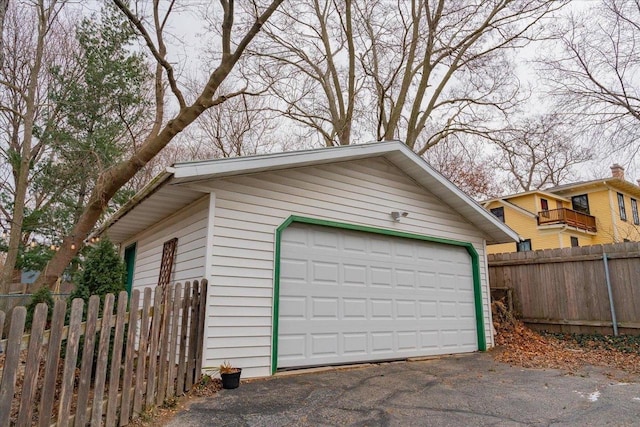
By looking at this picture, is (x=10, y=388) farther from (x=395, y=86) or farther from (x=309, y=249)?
(x=395, y=86)

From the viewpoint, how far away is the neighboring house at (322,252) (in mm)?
5199

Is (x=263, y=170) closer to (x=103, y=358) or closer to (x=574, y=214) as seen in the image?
(x=103, y=358)

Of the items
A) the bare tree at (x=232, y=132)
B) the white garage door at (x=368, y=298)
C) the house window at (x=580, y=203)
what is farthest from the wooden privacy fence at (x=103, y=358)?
the house window at (x=580, y=203)

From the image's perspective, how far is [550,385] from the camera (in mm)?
5043

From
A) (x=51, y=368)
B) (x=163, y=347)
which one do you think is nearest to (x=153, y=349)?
(x=163, y=347)

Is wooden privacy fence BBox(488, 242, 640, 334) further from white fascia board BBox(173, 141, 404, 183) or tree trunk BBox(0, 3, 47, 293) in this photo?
tree trunk BBox(0, 3, 47, 293)

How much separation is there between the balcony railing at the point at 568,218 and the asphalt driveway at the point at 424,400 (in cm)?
1702

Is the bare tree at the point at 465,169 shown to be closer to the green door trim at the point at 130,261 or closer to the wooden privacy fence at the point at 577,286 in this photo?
the wooden privacy fence at the point at 577,286

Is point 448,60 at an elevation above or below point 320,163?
above

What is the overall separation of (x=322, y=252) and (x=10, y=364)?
422 centimetres

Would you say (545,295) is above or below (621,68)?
below

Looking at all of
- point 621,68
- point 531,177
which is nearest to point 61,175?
A: point 621,68

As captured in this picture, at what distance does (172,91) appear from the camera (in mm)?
8930

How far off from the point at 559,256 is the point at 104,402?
9022 millimetres
